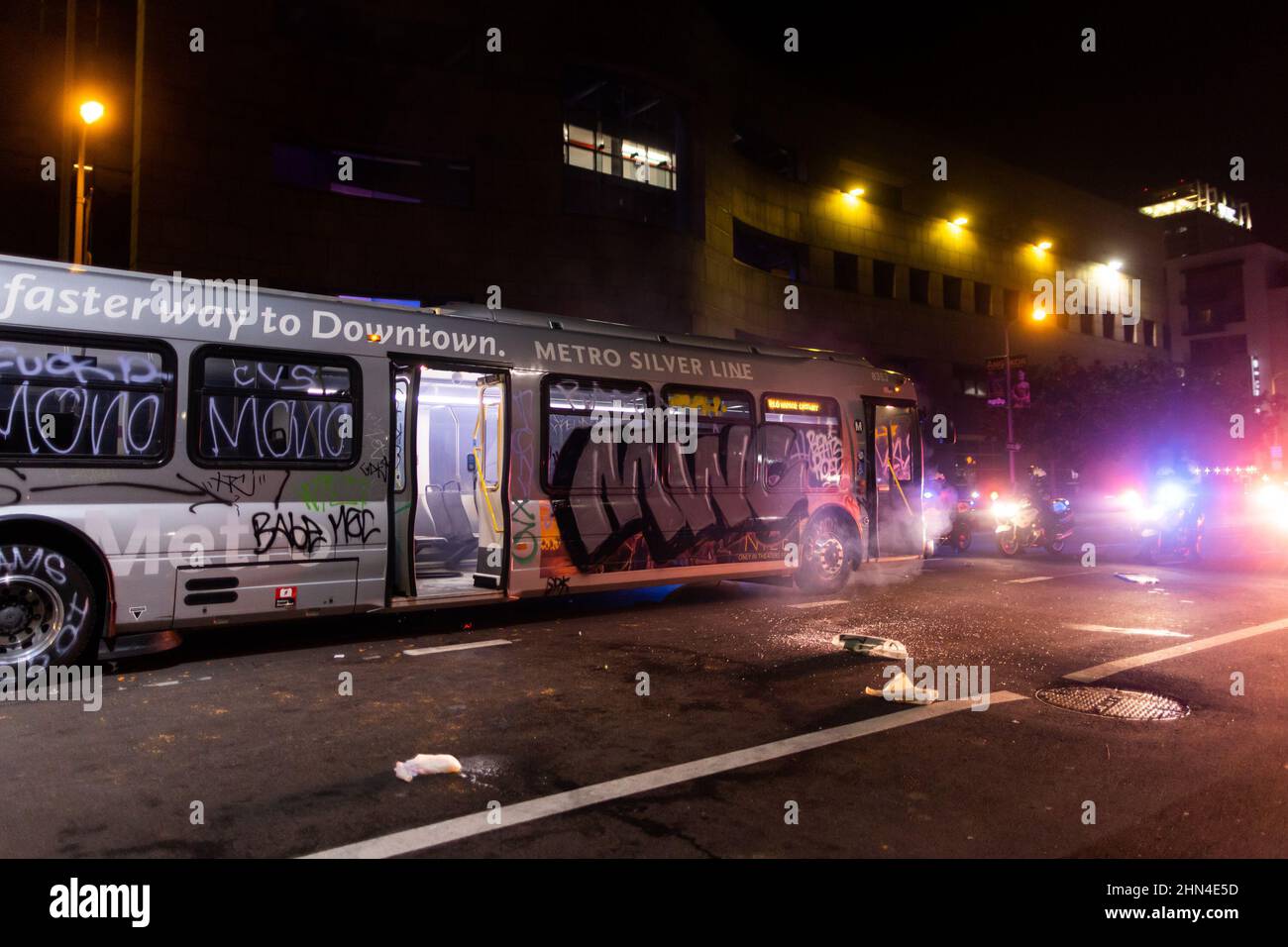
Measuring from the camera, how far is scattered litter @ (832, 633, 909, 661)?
7.56 m

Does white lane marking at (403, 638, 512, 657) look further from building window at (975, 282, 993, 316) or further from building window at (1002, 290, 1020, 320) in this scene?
building window at (1002, 290, 1020, 320)

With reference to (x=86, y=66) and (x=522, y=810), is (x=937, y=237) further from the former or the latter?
(x=522, y=810)

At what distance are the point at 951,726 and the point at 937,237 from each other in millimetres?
35148

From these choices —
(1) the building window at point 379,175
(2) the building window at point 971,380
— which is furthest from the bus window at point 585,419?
(2) the building window at point 971,380

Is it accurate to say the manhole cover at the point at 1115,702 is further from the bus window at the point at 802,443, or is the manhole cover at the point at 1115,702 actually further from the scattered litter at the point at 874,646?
the bus window at the point at 802,443

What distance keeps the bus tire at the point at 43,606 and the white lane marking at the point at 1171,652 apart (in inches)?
315

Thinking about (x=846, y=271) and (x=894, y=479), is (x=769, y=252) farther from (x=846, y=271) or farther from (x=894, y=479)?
(x=894, y=479)

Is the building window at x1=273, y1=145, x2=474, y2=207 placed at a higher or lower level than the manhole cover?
higher

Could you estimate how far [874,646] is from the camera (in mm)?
7773

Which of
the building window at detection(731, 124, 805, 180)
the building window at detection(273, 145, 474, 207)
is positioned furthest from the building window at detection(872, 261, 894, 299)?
the building window at detection(273, 145, 474, 207)

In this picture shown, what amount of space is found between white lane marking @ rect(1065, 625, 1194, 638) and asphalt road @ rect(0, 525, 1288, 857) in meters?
0.09
